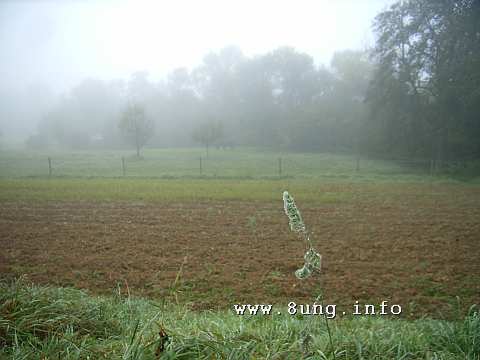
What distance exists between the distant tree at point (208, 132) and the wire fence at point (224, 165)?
0.95 m

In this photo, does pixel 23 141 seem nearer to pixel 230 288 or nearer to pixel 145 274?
pixel 145 274

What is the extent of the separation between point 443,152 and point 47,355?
366 inches

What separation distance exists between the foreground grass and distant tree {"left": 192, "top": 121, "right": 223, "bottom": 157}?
10882mm

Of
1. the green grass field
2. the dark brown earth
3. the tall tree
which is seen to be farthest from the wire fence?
the dark brown earth

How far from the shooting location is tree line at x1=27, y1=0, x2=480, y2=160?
23.2 feet

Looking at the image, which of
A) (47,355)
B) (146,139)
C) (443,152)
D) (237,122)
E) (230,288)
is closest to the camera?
(47,355)

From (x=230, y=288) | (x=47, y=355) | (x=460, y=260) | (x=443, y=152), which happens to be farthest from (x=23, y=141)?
(x=443, y=152)

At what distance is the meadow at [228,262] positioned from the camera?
1.83 meters

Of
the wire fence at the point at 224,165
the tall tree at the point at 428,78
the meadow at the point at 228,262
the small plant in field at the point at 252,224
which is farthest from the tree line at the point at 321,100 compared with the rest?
the small plant in field at the point at 252,224

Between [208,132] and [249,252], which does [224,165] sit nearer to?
[208,132]

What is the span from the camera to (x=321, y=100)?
11.8 metres

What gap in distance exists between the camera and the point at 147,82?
44.7 feet

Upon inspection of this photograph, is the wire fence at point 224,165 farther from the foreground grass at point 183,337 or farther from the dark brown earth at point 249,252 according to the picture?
the foreground grass at point 183,337

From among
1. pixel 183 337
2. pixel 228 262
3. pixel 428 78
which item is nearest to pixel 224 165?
pixel 428 78
